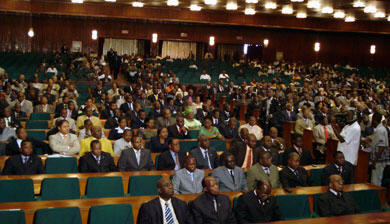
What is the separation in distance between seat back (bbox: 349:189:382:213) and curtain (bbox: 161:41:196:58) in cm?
2157

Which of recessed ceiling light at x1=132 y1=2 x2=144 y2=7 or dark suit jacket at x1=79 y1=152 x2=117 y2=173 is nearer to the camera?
dark suit jacket at x1=79 y1=152 x2=117 y2=173

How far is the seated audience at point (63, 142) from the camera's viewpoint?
22.3ft

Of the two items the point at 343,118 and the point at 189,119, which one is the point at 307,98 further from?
the point at 189,119

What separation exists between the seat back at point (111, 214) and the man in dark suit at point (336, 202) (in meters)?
2.31

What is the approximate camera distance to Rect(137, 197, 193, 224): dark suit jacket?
13.3 ft

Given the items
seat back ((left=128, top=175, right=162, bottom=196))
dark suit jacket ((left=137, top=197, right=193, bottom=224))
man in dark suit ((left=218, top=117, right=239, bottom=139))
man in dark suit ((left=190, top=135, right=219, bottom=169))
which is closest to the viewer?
dark suit jacket ((left=137, top=197, right=193, bottom=224))

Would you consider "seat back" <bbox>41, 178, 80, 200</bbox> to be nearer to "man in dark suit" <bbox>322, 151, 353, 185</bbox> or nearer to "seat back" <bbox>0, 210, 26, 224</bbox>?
"seat back" <bbox>0, 210, 26, 224</bbox>

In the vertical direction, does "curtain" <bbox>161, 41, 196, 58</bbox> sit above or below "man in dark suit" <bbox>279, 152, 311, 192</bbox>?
above

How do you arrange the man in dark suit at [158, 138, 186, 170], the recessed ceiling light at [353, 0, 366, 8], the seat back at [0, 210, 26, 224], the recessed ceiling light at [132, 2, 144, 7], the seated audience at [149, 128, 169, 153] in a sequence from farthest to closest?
the recessed ceiling light at [132, 2, 144, 7] < the recessed ceiling light at [353, 0, 366, 8] < the seated audience at [149, 128, 169, 153] < the man in dark suit at [158, 138, 186, 170] < the seat back at [0, 210, 26, 224]

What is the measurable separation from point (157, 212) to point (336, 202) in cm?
226

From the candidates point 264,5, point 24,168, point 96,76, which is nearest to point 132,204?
A: point 24,168

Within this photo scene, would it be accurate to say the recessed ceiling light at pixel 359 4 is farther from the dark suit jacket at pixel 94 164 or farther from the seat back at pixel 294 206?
the dark suit jacket at pixel 94 164

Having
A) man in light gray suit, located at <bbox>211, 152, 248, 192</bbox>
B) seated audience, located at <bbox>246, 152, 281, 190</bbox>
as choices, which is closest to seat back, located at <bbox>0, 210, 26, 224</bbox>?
man in light gray suit, located at <bbox>211, 152, 248, 192</bbox>

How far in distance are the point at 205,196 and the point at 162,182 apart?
545mm
